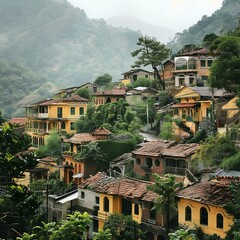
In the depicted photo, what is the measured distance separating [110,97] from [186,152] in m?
22.7

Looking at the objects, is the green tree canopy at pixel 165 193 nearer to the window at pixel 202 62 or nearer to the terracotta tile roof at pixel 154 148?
the terracotta tile roof at pixel 154 148

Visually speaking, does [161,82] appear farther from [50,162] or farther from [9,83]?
[9,83]

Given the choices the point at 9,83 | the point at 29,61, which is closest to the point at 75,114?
the point at 9,83

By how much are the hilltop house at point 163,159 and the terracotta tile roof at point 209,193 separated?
455 cm

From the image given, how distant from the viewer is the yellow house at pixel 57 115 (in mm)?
54531

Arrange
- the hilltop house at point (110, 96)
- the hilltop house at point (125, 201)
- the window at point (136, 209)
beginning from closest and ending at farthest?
1. the hilltop house at point (125, 201)
2. the window at point (136, 209)
3. the hilltop house at point (110, 96)

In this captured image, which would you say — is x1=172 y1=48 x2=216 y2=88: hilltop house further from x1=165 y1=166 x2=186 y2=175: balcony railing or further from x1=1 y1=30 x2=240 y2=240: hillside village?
x1=165 y1=166 x2=186 y2=175: balcony railing

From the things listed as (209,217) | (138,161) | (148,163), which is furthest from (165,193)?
(138,161)

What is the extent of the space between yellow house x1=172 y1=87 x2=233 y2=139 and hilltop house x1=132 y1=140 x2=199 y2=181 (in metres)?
5.63

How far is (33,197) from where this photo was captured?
16047 mm

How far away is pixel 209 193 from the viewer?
2708cm

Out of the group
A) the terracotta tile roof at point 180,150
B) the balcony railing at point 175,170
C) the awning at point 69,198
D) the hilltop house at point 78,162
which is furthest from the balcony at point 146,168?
the awning at point 69,198

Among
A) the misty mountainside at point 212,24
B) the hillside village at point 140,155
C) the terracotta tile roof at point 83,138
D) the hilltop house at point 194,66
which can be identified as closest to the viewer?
the hillside village at point 140,155

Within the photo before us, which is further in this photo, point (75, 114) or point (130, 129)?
point (75, 114)
